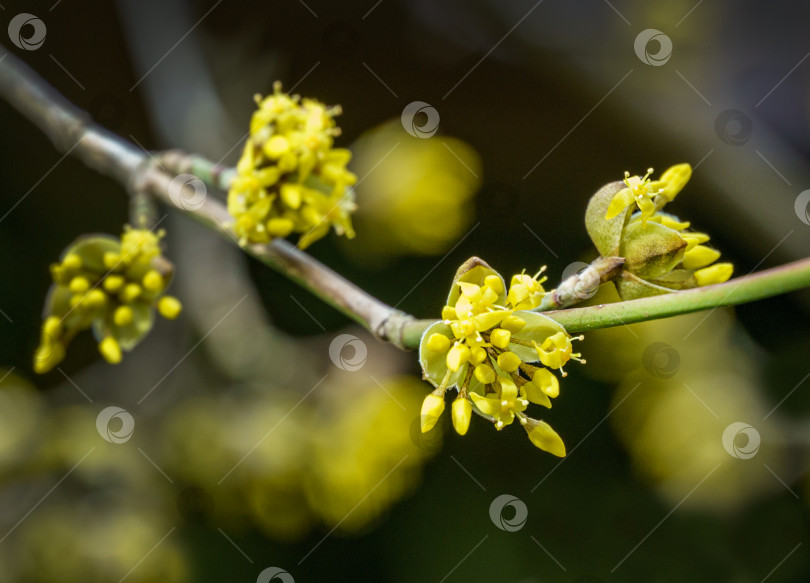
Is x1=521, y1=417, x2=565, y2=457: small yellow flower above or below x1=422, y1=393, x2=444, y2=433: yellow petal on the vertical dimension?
above

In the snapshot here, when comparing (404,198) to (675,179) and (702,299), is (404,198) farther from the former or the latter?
(702,299)

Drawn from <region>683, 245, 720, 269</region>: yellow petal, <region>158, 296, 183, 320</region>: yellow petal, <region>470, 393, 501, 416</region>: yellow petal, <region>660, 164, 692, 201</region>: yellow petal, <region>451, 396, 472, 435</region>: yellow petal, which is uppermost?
<region>660, 164, 692, 201</region>: yellow petal

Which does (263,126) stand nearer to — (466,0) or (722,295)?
(722,295)

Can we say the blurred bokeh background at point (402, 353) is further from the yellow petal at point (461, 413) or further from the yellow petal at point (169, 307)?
the yellow petal at point (461, 413)

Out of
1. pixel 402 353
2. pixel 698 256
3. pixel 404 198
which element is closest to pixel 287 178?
pixel 698 256

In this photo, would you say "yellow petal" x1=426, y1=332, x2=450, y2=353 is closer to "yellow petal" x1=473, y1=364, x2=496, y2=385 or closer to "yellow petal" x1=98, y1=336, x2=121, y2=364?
"yellow petal" x1=473, y1=364, x2=496, y2=385

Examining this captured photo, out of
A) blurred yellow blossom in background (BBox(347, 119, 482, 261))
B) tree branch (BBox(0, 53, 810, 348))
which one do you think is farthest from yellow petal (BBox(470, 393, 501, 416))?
blurred yellow blossom in background (BBox(347, 119, 482, 261))
